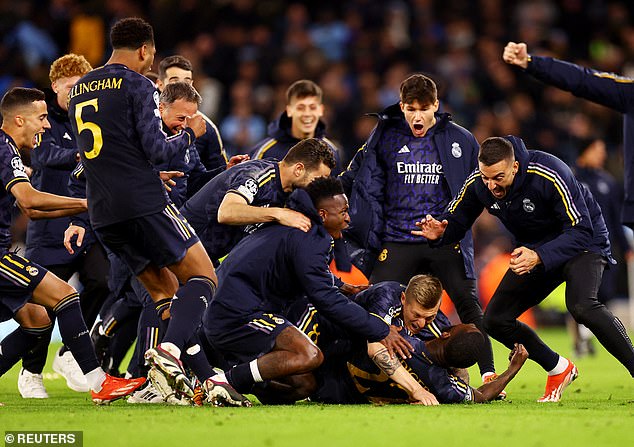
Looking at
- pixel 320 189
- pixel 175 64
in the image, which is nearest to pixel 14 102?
pixel 175 64

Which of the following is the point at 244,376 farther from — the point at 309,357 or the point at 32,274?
the point at 32,274

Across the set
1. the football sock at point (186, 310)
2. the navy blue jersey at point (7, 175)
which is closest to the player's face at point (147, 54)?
the navy blue jersey at point (7, 175)

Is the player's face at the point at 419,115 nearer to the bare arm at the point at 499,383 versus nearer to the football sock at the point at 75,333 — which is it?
the bare arm at the point at 499,383

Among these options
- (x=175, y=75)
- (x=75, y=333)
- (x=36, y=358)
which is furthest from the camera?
(x=175, y=75)

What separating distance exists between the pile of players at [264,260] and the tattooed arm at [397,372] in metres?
0.01

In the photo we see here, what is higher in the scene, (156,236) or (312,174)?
(312,174)

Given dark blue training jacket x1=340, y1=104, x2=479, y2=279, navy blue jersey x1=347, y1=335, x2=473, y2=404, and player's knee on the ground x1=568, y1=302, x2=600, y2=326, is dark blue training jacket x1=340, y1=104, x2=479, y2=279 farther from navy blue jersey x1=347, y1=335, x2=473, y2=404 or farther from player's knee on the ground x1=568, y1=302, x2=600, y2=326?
navy blue jersey x1=347, y1=335, x2=473, y2=404

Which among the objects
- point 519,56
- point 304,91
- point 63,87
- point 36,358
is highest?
point 519,56

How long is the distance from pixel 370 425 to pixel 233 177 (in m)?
2.45

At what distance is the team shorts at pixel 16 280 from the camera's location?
7312 millimetres

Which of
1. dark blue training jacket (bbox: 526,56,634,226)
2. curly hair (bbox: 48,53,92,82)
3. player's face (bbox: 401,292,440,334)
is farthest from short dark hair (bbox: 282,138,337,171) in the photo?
curly hair (bbox: 48,53,92,82)

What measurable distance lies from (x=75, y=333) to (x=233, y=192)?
1435mm

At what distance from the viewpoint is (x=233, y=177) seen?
25.5 feet

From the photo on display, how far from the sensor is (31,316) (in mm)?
7719
